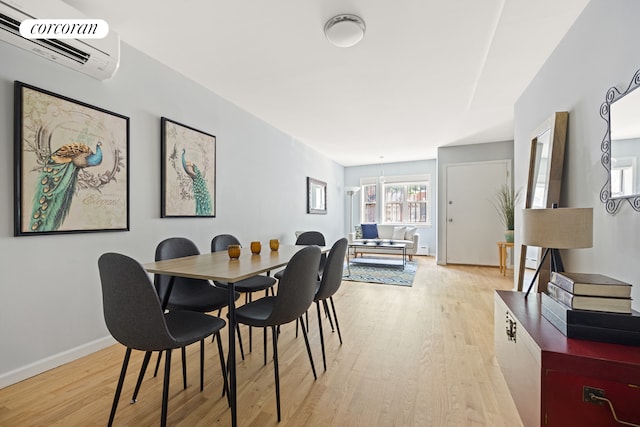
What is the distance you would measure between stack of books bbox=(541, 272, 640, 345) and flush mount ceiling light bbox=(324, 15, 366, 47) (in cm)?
203

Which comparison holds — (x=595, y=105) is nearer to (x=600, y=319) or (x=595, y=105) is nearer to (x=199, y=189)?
(x=600, y=319)

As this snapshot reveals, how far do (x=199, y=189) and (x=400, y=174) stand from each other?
5.66 metres

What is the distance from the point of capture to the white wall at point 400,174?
7062mm

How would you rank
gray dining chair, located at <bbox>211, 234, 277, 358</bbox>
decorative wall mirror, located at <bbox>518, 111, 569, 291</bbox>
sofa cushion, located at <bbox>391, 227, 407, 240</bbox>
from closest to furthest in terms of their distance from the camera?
1. decorative wall mirror, located at <bbox>518, 111, 569, 291</bbox>
2. gray dining chair, located at <bbox>211, 234, 277, 358</bbox>
3. sofa cushion, located at <bbox>391, 227, 407, 240</bbox>

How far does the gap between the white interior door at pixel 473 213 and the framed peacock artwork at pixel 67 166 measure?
5.67 metres

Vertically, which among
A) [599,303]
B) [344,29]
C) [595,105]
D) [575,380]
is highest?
[344,29]

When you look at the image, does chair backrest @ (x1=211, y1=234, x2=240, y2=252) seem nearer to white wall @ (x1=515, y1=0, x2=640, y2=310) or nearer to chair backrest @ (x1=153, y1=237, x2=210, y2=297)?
chair backrest @ (x1=153, y1=237, x2=210, y2=297)

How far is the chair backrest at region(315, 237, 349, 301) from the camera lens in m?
1.88

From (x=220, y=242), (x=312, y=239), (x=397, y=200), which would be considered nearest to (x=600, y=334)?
(x=312, y=239)

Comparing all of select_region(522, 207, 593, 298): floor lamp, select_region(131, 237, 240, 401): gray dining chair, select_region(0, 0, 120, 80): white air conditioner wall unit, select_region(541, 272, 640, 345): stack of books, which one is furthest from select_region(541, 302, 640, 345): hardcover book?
select_region(0, 0, 120, 80): white air conditioner wall unit

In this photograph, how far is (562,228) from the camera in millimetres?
1488

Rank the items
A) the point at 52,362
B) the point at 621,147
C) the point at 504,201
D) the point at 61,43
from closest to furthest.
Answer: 1. the point at 621,147
2. the point at 61,43
3. the point at 52,362
4. the point at 504,201

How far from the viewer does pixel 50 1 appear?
166 centimetres

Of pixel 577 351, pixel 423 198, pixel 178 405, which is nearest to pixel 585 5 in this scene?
pixel 577 351
